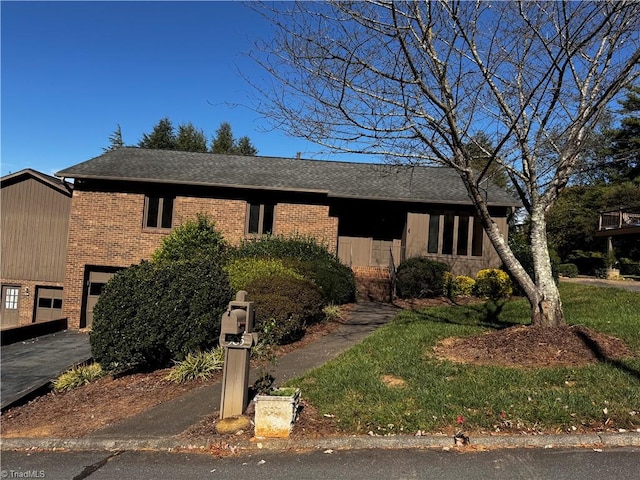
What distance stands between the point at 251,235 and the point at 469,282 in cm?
775

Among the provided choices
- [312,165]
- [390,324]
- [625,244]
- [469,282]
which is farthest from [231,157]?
[625,244]

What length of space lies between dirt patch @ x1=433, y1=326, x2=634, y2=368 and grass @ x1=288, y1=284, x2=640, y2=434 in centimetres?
25

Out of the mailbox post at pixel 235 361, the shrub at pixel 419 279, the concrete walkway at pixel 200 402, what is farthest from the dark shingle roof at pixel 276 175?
the mailbox post at pixel 235 361

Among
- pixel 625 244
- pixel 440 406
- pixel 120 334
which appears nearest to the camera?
pixel 440 406

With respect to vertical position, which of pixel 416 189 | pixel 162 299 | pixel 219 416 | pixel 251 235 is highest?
pixel 416 189

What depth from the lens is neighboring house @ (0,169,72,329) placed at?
18.1 meters

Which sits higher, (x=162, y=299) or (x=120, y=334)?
(x=162, y=299)

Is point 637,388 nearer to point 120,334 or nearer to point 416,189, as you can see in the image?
point 120,334

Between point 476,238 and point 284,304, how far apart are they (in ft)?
34.9

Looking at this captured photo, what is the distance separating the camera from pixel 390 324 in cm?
1034

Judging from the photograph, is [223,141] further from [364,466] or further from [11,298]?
[364,466]

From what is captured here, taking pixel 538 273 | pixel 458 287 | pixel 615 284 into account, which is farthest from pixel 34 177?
pixel 615 284

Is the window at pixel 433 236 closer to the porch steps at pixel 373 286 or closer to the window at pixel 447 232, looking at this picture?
the window at pixel 447 232

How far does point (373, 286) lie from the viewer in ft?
53.6
